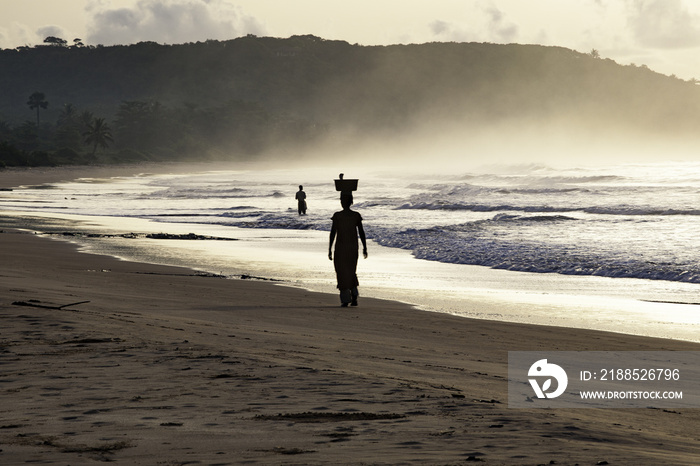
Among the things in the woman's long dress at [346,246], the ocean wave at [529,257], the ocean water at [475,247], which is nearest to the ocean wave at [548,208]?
the ocean water at [475,247]

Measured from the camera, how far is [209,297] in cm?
1208

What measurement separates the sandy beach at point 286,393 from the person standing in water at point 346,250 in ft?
3.67

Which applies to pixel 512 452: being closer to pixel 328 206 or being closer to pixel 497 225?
pixel 497 225

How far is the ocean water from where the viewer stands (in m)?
12.3

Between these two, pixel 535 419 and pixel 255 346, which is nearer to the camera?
pixel 535 419

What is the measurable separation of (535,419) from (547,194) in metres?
42.7

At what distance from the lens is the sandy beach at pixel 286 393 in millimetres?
4312

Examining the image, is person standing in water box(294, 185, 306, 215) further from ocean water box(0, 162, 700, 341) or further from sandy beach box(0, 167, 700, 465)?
sandy beach box(0, 167, 700, 465)

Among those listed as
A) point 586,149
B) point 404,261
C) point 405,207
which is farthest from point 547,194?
point 586,149

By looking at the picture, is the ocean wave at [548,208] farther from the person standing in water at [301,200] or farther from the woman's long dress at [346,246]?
the woman's long dress at [346,246]

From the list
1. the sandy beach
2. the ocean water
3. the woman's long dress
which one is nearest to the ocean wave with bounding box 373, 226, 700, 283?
the ocean water

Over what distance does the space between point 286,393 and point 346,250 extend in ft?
20.4

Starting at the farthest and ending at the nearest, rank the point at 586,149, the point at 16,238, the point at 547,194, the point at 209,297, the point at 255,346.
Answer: the point at 586,149 → the point at 547,194 → the point at 16,238 → the point at 209,297 → the point at 255,346

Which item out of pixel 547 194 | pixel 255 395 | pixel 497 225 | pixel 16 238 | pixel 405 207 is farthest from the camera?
pixel 547 194
